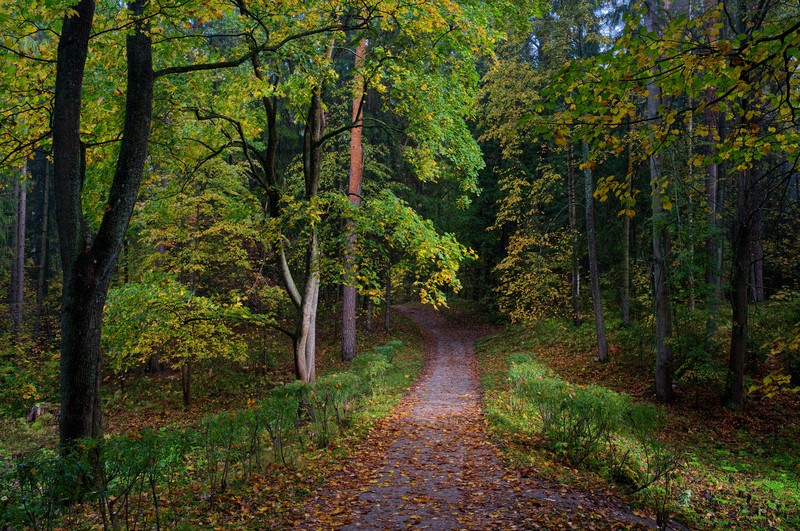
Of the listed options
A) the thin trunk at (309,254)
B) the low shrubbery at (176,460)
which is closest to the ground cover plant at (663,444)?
the low shrubbery at (176,460)

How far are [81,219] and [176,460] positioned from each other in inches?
120

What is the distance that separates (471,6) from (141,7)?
512 centimetres

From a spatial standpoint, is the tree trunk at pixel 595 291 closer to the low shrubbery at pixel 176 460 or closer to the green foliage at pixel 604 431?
the green foliage at pixel 604 431

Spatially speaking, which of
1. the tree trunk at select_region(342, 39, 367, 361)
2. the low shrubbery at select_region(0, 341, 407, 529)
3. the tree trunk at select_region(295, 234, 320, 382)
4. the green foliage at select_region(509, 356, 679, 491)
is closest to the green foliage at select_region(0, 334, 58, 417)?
the tree trunk at select_region(295, 234, 320, 382)

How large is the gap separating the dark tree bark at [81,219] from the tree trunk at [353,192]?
3.10 meters

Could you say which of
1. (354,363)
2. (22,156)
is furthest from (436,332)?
(22,156)

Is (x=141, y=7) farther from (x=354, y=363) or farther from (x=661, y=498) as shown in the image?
(x=354, y=363)

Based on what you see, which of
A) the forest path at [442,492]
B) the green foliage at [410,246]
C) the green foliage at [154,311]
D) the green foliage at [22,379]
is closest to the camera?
the forest path at [442,492]

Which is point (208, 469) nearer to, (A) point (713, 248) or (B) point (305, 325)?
(B) point (305, 325)

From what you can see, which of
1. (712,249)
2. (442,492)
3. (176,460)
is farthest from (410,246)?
(712,249)

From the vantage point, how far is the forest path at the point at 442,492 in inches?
189

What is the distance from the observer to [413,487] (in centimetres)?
594

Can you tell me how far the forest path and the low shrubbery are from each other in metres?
0.96

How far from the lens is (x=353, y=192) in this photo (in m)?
14.6
